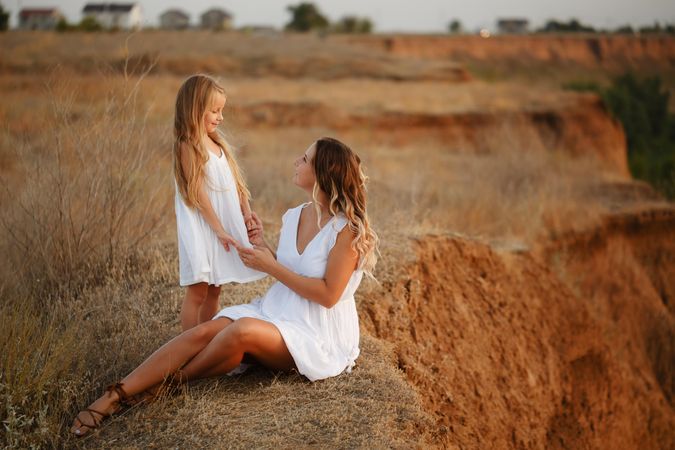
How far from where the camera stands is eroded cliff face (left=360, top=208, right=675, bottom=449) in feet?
18.4

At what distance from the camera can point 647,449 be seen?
27.3 ft

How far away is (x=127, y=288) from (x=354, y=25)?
55301mm

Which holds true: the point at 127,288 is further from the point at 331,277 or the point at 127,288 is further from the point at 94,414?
the point at 331,277

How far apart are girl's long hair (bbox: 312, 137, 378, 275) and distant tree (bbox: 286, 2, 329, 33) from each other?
174ft

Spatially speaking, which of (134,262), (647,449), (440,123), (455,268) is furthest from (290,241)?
(440,123)

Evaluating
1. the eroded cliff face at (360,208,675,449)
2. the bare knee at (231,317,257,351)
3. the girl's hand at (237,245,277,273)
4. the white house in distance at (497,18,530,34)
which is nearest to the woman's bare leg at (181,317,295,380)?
the bare knee at (231,317,257,351)

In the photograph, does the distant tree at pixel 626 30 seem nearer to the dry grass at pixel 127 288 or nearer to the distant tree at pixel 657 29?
the distant tree at pixel 657 29

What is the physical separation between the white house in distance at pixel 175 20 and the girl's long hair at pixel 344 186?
36314 millimetres

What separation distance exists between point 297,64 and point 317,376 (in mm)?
24021

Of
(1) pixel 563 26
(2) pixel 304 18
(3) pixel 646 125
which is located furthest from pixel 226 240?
(1) pixel 563 26

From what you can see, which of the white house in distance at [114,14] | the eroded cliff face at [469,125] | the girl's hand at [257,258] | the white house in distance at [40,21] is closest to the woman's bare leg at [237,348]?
the girl's hand at [257,258]

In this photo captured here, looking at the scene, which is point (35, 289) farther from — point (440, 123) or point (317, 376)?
point (440, 123)

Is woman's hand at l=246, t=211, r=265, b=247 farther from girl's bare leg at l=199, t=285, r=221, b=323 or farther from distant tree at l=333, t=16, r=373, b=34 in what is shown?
distant tree at l=333, t=16, r=373, b=34

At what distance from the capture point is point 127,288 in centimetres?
532
